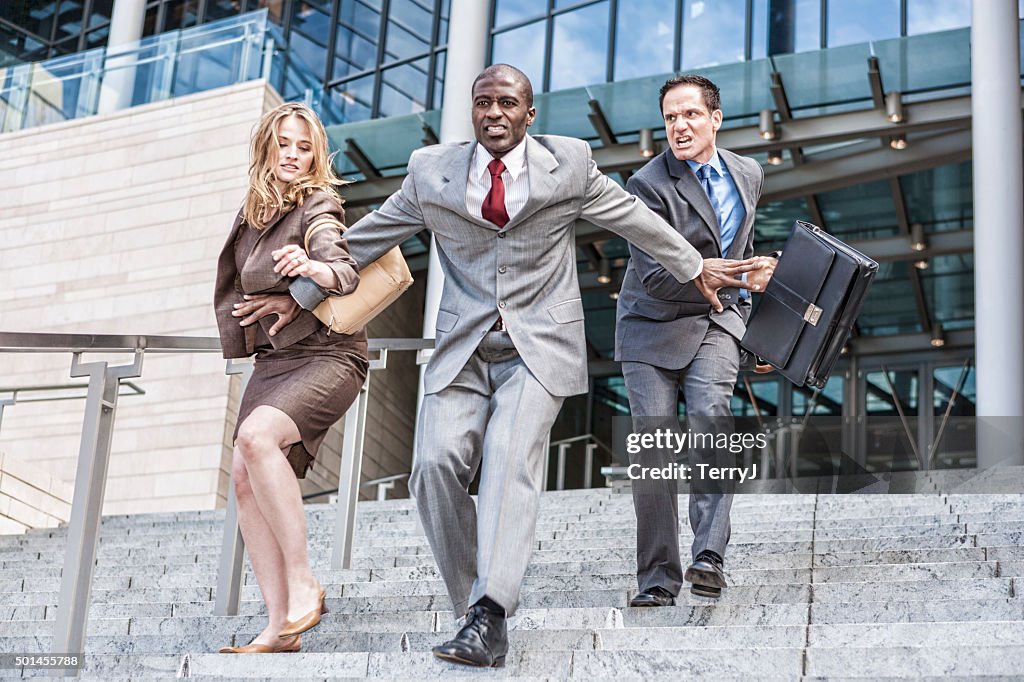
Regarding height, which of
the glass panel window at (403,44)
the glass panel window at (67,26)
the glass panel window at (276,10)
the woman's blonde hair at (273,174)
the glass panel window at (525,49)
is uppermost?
the glass panel window at (67,26)

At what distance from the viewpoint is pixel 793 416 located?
66.9 feet

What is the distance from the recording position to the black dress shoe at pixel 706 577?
431cm

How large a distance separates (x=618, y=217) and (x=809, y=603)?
1.40m

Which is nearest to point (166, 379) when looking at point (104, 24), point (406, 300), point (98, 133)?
point (98, 133)

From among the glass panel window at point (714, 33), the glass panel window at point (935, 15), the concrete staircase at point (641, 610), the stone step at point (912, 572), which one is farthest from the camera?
the glass panel window at point (714, 33)

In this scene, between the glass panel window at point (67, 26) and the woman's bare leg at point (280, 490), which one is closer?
the woman's bare leg at point (280, 490)

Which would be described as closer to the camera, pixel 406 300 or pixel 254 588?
pixel 254 588

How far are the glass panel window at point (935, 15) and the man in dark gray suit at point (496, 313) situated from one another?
1164cm

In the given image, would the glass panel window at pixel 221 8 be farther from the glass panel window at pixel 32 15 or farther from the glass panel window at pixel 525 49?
the glass panel window at pixel 525 49

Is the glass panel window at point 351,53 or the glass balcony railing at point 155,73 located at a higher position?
the glass panel window at point 351,53

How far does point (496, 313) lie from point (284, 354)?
2.72 ft

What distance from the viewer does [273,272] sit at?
4270mm

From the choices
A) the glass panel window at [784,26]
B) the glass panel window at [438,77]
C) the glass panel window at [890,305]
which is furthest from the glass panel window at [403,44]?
the glass panel window at [890,305]

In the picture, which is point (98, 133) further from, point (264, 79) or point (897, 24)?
point (897, 24)
